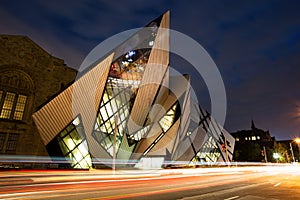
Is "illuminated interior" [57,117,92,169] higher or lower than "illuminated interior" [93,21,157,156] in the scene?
lower

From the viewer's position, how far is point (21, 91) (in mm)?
23016

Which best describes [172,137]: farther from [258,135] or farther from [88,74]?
[258,135]

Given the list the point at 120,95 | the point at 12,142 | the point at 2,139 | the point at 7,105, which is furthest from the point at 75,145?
the point at 7,105

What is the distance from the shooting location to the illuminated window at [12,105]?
22.0 meters

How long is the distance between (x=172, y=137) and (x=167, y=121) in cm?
309

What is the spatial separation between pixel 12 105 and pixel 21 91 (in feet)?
6.38

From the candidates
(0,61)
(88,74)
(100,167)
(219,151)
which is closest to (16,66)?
(0,61)

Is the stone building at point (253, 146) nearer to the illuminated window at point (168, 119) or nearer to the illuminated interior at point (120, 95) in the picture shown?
the illuminated window at point (168, 119)

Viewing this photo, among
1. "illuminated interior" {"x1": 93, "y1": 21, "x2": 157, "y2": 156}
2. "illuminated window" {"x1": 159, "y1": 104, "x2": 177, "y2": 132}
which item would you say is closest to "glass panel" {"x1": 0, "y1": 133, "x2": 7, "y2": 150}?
"illuminated interior" {"x1": 93, "y1": 21, "x2": 157, "y2": 156}

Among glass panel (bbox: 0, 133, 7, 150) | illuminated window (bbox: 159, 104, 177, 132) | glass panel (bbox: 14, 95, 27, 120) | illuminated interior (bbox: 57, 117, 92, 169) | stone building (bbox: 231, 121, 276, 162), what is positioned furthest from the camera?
stone building (bbox: 231, 121, 276, 162)

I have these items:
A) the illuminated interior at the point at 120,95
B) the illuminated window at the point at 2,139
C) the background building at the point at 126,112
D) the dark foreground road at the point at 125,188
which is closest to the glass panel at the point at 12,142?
the illuminated window at the point at 2,139

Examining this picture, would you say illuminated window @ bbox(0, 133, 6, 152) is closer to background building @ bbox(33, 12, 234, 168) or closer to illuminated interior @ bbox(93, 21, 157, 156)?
background building @ bbox(33, 12, 234, 168)

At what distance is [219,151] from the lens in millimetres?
49469

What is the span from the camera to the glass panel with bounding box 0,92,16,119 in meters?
21.9
